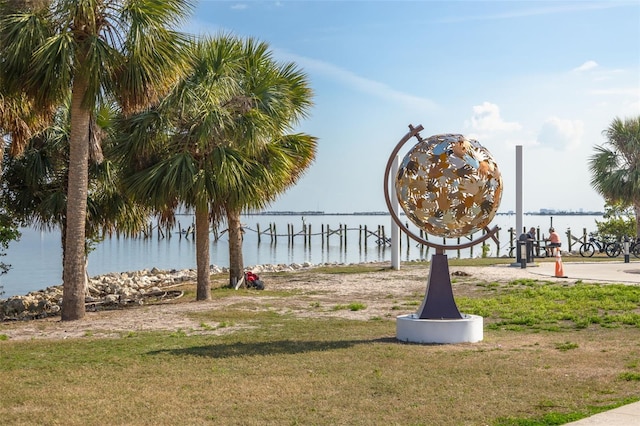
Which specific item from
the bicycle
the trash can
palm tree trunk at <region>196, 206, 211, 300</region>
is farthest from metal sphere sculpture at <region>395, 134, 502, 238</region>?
the bicycle

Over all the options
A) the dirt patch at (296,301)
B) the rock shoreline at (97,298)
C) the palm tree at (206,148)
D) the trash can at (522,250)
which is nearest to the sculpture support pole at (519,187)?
the trash can at (522,250)

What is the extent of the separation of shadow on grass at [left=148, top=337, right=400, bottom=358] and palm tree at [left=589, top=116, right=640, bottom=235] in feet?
92.7

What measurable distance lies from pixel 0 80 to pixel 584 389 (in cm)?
1229

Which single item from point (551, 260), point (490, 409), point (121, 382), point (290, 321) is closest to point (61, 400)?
point (121, 382)

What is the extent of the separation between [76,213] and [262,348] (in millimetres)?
5847

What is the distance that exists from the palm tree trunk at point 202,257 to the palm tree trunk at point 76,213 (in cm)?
385

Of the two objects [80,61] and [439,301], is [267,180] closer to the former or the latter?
[80,61]

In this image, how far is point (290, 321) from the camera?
567 inches

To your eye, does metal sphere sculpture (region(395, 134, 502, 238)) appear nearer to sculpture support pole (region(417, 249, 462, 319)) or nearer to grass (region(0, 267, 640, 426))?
sculpture support pole (region(417, 249, 462, 319))

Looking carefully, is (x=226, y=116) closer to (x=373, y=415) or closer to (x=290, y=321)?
(x=290, y=321)

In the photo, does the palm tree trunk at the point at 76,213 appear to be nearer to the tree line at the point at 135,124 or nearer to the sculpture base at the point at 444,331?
the tree line at the point at 135,124

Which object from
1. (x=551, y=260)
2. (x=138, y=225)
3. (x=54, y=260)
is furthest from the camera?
(x=54, y=260)

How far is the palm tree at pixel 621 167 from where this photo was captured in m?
36.7

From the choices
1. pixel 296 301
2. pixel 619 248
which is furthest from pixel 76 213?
pixel 619 248
